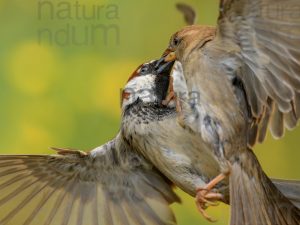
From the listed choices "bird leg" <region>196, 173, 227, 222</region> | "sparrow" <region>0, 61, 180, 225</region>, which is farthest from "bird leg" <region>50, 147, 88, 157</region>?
"bird leg" <region>196, 173, 227, 222</region>

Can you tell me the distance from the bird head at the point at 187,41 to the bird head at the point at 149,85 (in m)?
0.02

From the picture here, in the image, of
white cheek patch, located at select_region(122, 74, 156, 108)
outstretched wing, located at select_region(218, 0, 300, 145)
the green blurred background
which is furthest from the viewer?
the green blurred background

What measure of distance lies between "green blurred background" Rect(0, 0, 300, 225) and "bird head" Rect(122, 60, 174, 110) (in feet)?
1.13

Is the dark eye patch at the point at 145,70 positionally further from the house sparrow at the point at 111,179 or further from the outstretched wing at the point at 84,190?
the outstretched wing at the point at 84,190

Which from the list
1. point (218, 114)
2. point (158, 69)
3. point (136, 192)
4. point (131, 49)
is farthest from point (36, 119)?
point (218, 114)

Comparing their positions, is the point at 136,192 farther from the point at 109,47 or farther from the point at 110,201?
the point at 109,47

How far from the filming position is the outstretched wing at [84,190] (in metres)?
1.14

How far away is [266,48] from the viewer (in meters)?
0.95

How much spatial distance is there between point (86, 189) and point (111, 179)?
44mm

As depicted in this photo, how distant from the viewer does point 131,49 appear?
4.67 ft

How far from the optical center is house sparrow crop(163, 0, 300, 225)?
Answer: 3.06ft

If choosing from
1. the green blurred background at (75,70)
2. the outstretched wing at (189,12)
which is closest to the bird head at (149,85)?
the outstretched wing at (189,12)

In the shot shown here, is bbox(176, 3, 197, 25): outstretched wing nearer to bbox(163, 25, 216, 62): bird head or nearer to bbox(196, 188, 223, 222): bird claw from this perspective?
bbox(163, 25, 216, 62): bird head

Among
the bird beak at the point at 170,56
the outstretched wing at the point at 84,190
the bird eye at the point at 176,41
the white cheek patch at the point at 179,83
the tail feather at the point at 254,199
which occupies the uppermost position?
the bird eye at the point at 176,41
